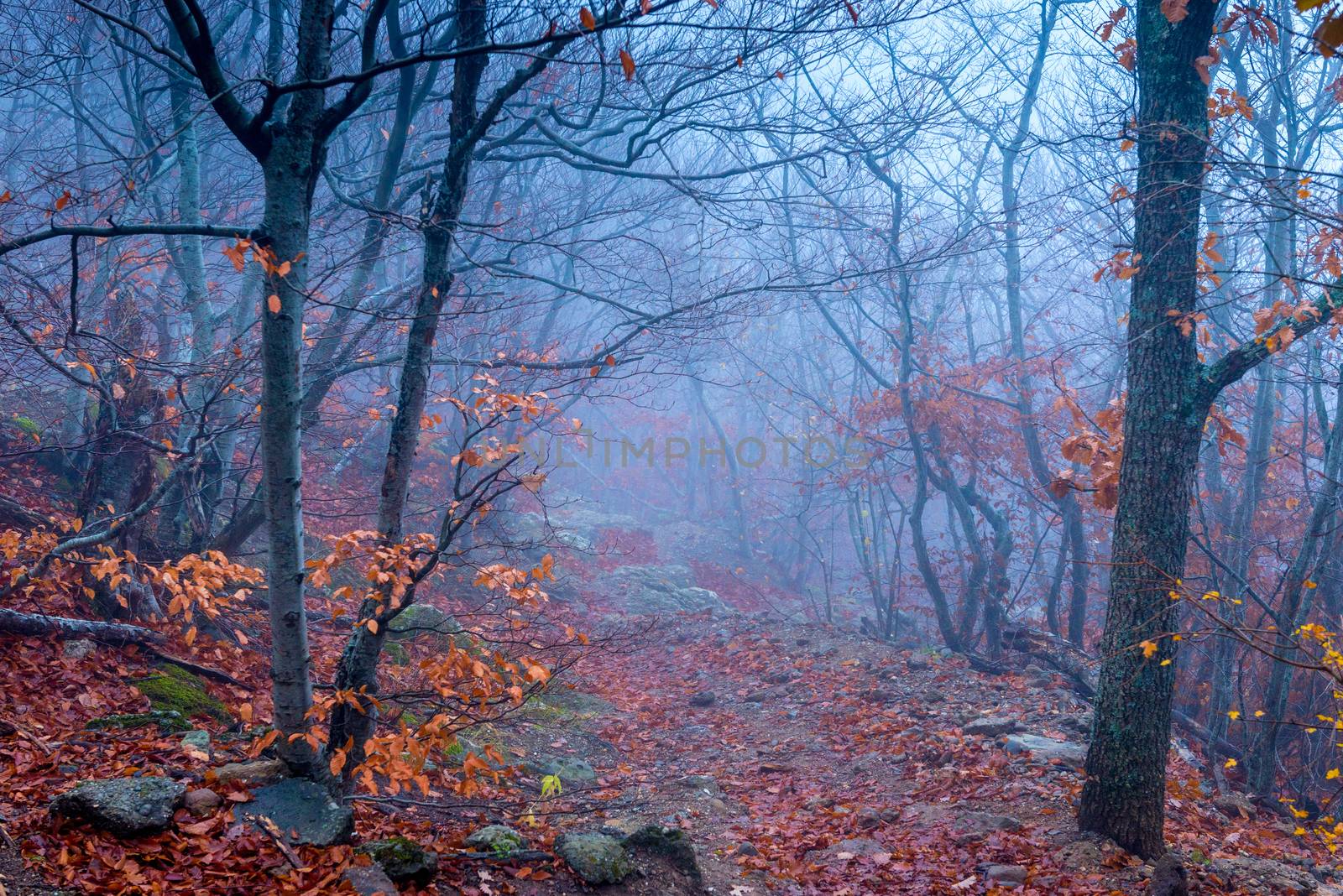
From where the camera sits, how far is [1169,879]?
168 inches

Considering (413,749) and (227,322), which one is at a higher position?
(227,322)

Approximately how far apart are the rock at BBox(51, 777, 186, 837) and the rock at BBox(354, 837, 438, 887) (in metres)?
0.84

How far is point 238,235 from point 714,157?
12284mm

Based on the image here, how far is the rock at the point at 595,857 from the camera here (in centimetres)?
423

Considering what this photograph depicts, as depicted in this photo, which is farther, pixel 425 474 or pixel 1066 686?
pixel 425 474

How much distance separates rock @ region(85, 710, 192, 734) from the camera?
4.73 m

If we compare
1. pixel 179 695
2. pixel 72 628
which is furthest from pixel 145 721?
pixel 72 628

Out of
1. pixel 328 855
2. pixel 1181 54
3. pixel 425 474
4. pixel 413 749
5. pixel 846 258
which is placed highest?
pixel 846 258

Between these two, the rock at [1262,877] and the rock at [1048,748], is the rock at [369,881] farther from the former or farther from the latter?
the rock at [1048,748]

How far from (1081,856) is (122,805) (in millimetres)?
5089

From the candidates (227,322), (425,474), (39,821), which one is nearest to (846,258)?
(227,322)

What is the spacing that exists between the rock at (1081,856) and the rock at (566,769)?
390cm

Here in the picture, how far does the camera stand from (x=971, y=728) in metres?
7.97

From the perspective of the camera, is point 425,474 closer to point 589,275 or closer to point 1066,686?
point 589,275
